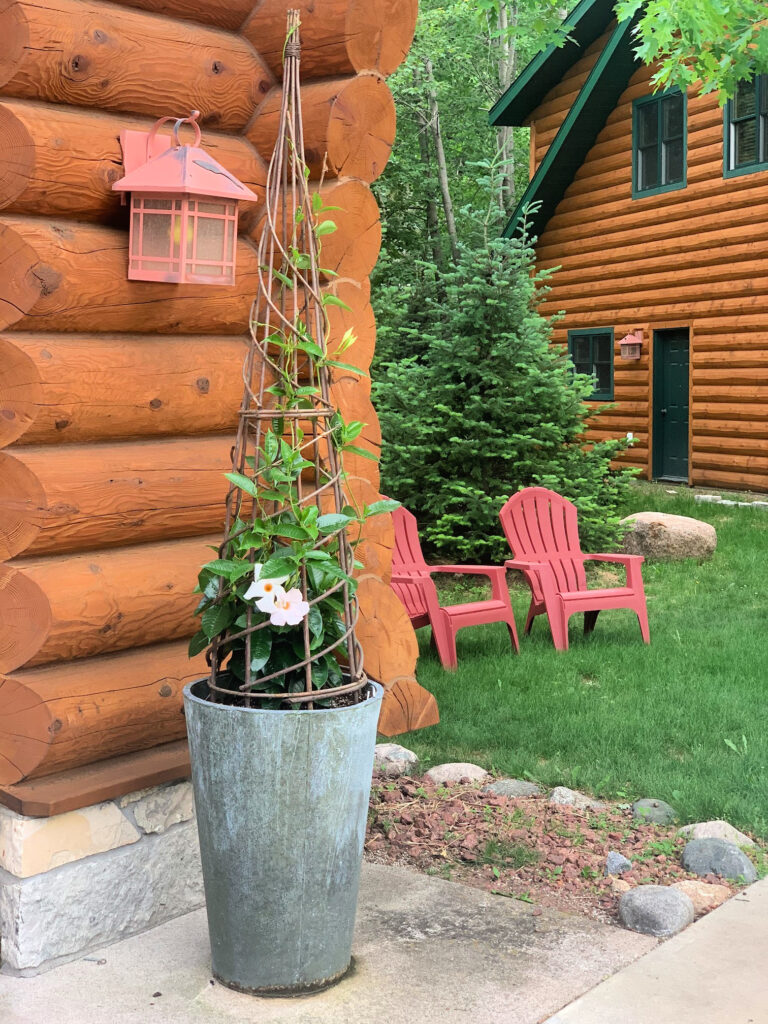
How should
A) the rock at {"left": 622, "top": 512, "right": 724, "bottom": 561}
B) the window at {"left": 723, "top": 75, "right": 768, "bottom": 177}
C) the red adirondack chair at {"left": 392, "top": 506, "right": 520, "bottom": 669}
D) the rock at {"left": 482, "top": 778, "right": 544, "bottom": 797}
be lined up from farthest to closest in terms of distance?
the window at {"left": 723, "top": 75, "right": 768, "bottom": 177}, the rock at {"left": 622, "top": 512, "right": 724, "bottom": 561}, the red adirondack chair at {"left": 392, "top": 506, "right": 520, "bottom": 669}, the rock at {"left": 482, "top": 778, "right": 544, "bottom": 797}

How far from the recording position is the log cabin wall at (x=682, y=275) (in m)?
12.9

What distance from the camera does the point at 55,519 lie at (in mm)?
3041

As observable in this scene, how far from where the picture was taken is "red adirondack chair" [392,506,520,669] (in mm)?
6184

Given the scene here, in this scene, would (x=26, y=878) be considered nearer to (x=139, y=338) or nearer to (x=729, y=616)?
(x=139, y=338)

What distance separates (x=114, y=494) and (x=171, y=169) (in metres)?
0.91

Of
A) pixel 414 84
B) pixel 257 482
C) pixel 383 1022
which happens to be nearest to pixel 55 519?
pixel 257 482

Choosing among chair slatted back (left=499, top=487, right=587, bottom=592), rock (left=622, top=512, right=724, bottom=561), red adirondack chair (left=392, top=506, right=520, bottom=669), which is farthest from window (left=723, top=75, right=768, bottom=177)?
red adirondack chair (left=392, top=506, right=520, bottom=669)

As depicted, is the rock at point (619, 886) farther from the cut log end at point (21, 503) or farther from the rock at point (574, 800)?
the cut log end at point (21, 503)

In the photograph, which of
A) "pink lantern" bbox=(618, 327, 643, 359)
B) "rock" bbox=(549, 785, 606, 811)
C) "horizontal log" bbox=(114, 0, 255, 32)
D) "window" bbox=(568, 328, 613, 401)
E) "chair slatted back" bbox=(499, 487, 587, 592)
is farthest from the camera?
"window" bbox=(568, 328, 613, 401)

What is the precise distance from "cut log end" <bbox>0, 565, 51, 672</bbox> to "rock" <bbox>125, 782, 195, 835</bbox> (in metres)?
0.55

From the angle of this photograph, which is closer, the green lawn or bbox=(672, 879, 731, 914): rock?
bbox=(672, 879, 731, 914): rock

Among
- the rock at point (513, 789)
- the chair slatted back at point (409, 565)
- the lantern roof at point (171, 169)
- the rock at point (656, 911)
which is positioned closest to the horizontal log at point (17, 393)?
the lantern roof at point (171, 169)

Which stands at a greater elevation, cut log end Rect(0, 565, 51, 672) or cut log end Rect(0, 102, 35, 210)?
cut log end Rect(0, 102, 35, 210)

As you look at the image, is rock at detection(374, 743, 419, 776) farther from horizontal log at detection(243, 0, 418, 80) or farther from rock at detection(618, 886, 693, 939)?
horizontal log at detection(243, 0, 418, 80)
